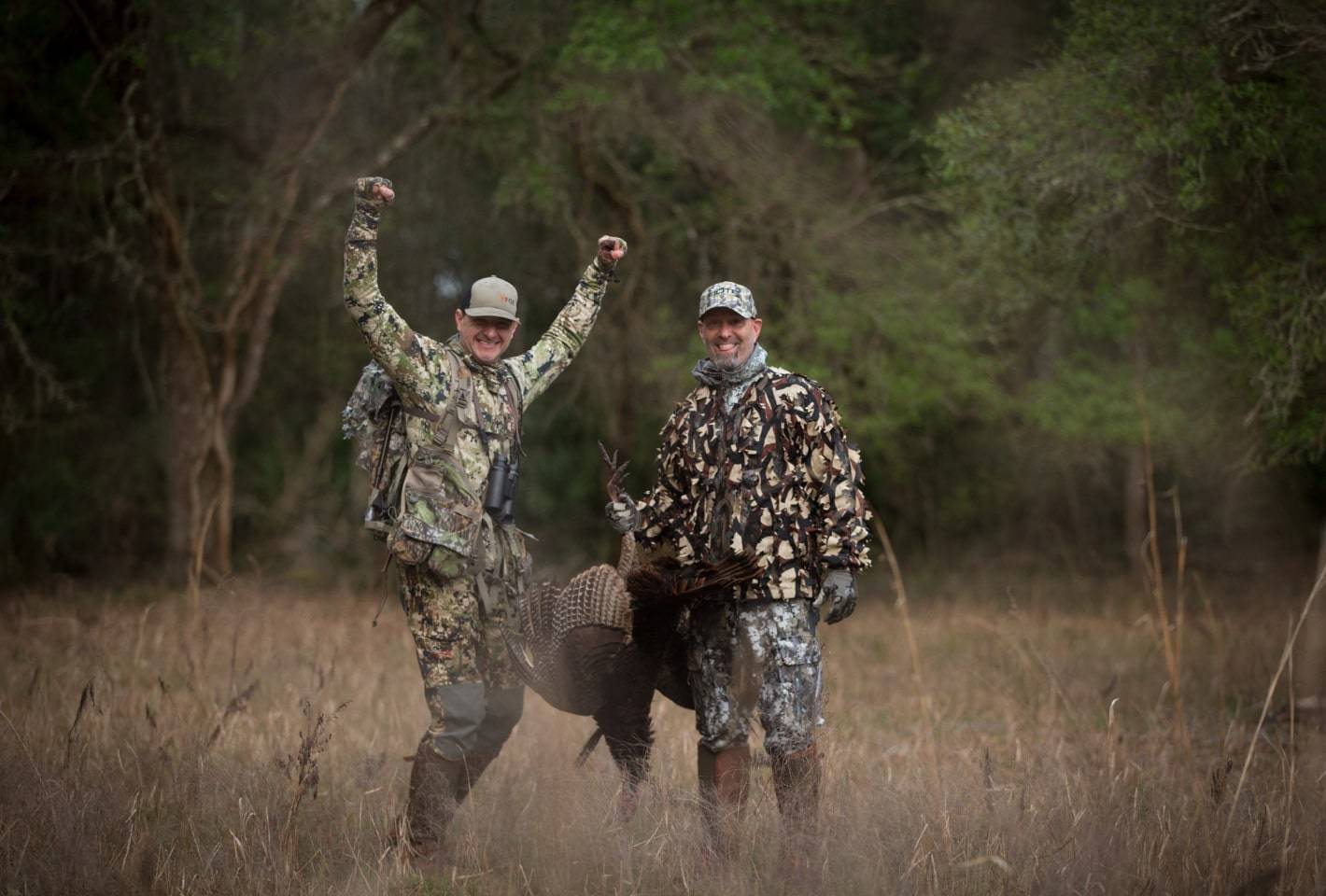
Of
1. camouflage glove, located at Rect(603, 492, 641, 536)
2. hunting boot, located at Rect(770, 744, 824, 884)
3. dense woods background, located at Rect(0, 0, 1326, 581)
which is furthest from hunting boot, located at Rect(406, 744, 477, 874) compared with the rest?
dense woods background, located at Rect(0, 0, 1326, 581)

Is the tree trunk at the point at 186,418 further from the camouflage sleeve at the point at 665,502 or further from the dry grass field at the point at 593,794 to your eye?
the camouflage sleeve at the point at 665,502

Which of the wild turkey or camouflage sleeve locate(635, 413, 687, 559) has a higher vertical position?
camouflage sleeve locate(635, 413, 687, 559)

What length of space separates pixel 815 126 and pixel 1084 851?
11.7 metres

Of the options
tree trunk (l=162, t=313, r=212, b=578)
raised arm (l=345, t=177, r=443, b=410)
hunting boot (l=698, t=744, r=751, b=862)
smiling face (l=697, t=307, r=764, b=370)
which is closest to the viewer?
hunting boot (l=698, t=744, r=751, b=862)

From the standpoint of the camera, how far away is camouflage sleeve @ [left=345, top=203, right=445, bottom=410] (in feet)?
15.7

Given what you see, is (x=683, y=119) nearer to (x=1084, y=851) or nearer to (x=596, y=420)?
(x=596, y=420)

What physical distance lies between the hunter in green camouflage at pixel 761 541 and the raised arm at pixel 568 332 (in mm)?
601

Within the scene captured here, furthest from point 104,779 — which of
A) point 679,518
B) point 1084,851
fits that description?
point 1084,851

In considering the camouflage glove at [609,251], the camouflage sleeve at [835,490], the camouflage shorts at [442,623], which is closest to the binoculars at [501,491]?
the camouflage shorts at [442,623]

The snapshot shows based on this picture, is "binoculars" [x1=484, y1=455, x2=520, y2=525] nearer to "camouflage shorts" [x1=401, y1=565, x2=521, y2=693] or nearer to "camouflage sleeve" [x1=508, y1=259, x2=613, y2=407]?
"camouflage shorts" [x1=401, y1=565, x2=521, y2=693]

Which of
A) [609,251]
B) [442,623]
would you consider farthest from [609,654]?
[609,251]

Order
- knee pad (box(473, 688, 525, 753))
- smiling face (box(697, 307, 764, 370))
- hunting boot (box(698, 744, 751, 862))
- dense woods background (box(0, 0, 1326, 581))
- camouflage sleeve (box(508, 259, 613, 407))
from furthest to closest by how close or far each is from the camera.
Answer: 1. dense woods background (box(0, 0, 1326, 581))
2. camouflage sleeve (box(508, 259, 613, 407))
3. knee pad (box(473, 688, 525, 753))
4. smiling face (box(697, 307, 764, 370))
5. hunting boot (box(698, 744, 751, 862))

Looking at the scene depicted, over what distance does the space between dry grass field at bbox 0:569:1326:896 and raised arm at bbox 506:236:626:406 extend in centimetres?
151

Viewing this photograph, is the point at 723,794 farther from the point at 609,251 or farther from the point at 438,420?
the point at 609,251
